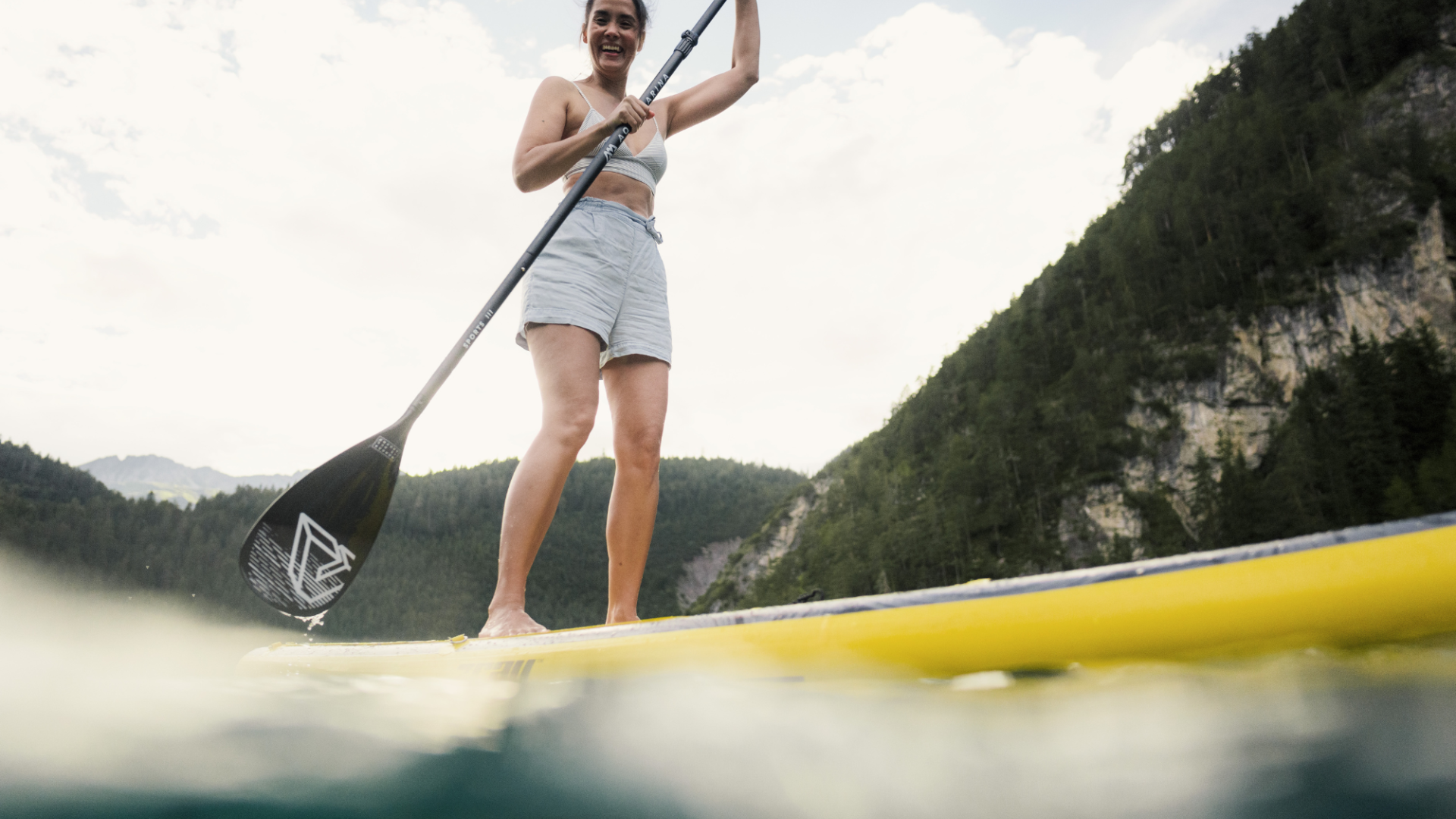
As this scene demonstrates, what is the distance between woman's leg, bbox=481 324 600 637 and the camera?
198 cm

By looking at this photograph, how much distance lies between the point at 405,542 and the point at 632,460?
325 ft

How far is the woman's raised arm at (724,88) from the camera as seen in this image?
262 centimetres

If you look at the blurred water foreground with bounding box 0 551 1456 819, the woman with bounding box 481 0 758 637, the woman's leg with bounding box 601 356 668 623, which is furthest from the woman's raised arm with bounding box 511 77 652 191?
the blurred water foreground with bounding box 0 551 1456 819

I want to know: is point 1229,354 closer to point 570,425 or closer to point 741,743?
point 570,425

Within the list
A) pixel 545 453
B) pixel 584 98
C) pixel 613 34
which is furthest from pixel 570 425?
pixel 613 34

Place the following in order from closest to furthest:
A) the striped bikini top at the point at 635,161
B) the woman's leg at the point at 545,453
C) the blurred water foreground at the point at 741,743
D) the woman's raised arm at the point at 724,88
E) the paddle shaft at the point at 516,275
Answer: the blurred water foreground at the point at 741,743, the woman's leg at the point at 545,453, the paddle shaft at the point at 516,275, the striped bikini top at the point at 635,161, the woman's raised arm at the point at 724,88

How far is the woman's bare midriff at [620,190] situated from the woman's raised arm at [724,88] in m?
0.32

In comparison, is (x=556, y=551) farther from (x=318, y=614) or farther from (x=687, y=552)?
(x=318, y=614)

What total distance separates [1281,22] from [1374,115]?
13.7 m

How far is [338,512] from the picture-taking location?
7.11 feet

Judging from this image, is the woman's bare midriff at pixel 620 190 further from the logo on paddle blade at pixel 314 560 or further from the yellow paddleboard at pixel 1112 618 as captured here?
the yellow paddleboard at pixel 1112 618

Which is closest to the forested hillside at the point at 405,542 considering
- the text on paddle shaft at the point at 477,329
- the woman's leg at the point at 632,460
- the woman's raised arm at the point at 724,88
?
the text on paddle shaft at the point at 477,329

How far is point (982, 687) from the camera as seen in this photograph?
1042 millimetres

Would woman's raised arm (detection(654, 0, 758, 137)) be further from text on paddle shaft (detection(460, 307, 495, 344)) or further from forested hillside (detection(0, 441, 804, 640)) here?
forested hillside (detection(0, 441, 804, 640))
